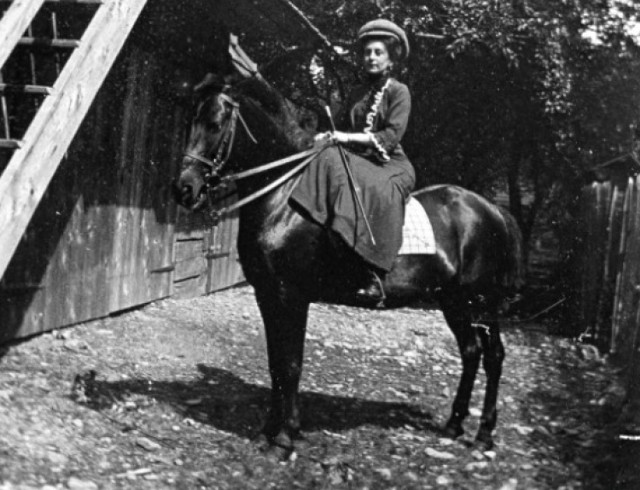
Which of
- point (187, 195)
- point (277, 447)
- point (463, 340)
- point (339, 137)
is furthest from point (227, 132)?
point (463, 340)

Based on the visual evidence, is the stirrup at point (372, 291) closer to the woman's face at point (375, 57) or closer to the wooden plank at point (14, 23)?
the woman's face at point (375, 57)

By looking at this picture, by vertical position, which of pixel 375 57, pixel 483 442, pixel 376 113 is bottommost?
pixel 483 442

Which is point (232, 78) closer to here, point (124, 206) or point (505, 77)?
point (124, 206)

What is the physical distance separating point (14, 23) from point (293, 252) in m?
2.27

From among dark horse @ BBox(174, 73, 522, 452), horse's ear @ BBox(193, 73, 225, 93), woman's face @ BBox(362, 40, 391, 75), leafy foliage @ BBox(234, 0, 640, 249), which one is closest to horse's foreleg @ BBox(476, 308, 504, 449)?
dark horse @ BBox(174, 73, 522, 452)

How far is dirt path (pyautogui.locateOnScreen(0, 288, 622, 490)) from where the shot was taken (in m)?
4.85

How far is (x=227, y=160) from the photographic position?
5023 millimetres

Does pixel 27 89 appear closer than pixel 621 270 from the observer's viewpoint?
Yes

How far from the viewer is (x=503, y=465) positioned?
5.48 meters

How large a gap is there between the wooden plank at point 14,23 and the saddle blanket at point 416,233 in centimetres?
296

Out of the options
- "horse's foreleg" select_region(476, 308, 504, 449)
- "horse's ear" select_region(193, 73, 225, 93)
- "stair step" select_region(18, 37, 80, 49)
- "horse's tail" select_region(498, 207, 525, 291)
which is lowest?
"horse's foreleg" select_region(476, 308, 504, 449)

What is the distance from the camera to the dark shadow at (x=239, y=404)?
5.84m

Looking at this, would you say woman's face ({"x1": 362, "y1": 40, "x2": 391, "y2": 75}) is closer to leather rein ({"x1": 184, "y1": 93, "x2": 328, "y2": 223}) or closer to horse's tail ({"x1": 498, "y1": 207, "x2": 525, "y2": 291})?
leather rein ({"x1": 184, "y1": 93, "x2": 328, "y2": 223})

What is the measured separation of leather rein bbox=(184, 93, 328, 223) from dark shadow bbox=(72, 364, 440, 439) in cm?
181
